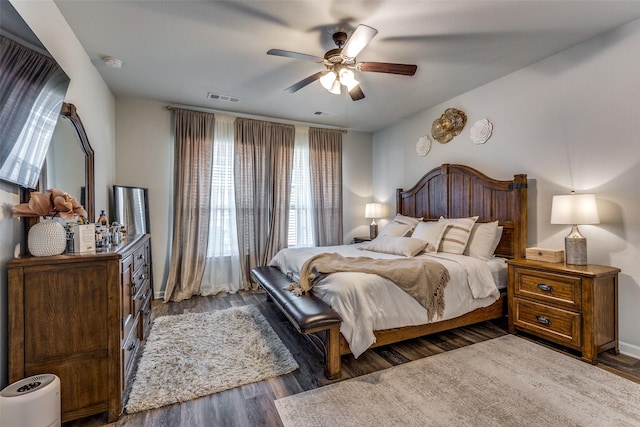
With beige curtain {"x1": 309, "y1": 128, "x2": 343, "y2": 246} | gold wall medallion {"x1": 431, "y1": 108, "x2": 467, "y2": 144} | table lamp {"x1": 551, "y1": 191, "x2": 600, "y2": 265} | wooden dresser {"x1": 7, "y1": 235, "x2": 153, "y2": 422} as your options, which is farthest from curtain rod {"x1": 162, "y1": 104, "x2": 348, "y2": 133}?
table lamp {"x1": 551, "y1": 191, "x2": 600, "y2": 265}

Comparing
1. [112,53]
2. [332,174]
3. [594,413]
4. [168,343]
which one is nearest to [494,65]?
[332,174]

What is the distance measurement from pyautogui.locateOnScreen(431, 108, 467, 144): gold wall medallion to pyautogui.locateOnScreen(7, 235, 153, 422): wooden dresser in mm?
4051

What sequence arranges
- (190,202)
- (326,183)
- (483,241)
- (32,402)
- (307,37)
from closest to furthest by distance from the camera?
(32,402)
(307,37)
(483,241)
(190,202)
(326,183)

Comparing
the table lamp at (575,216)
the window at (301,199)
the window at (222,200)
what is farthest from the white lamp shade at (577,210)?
the window at (222,200)

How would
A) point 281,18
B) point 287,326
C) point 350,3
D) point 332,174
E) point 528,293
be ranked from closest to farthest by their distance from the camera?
1. point 350,3
2. point 281,18
3. point 528,293
4. point 287,326
5. point 332,174

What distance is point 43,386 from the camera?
1.44 metres

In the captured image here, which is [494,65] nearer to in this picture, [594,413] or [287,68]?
[287,68]

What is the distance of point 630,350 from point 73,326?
4.10 metres

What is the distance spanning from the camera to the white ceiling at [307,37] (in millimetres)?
2197

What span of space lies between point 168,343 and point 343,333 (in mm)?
1654

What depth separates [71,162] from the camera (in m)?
2.30

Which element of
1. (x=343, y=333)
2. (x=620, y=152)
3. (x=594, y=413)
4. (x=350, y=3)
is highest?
(x=350, y=3)

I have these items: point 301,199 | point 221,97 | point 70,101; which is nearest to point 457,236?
point 301,199

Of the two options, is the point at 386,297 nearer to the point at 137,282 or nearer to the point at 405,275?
the point at 405,275
